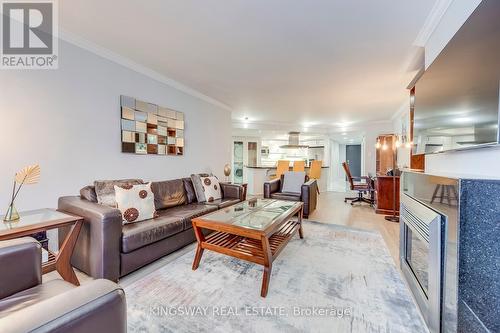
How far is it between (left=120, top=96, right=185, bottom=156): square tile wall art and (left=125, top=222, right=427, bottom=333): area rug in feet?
5.74

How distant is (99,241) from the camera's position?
1.82m

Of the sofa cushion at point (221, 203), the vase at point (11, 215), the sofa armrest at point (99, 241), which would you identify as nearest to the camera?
the vase at point (11, 215)

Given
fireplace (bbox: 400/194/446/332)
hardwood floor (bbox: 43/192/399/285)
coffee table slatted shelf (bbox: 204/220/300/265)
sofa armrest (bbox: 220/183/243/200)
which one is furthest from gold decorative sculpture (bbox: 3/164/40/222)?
fireplace (bbox: 400/194/446/332)

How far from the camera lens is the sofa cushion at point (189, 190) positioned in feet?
11.5

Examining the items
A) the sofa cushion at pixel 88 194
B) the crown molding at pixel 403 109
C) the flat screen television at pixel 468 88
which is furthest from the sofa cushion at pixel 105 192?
the crown molding at pixel 403 109

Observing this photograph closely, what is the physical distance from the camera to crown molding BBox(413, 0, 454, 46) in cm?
177

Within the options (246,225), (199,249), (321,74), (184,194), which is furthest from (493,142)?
(184,194)

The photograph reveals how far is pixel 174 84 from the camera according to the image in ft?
12.2

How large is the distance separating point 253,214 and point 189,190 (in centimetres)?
148

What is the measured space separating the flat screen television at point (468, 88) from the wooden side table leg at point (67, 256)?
2890mm

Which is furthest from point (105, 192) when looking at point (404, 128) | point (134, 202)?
point (404, 128)

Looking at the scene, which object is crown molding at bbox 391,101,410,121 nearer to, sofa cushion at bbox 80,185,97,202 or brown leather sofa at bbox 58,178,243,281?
brown leather sofa at bbox 58,178,243,281

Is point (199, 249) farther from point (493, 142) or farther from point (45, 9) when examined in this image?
point (45, 9)

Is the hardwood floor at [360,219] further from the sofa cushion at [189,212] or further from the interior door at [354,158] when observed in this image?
the interior door at [354,158]
